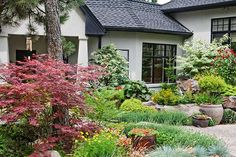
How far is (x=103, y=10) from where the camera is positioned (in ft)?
54.9

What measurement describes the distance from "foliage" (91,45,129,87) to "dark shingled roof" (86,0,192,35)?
1214 millimetres

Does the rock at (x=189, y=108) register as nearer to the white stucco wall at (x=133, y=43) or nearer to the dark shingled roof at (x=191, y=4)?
the white stucco wall at (x=133, y=43)

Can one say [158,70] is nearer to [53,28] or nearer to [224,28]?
[224,28]

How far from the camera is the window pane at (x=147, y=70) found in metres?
17.4

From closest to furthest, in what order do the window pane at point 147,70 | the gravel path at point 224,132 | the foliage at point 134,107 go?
the gravel path at point 224,132 < the foliage at point 134,107 < the window pane at point 147,70

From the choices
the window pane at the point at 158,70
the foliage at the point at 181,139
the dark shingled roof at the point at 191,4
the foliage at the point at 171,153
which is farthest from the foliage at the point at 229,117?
the window pane at the point at 158,70

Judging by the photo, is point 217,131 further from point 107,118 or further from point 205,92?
point 107,118

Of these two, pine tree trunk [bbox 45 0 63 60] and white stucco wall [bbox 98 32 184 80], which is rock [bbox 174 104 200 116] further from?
pine tree trunk [bbox 45 0 63 60]

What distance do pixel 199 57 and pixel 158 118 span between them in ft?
25.8

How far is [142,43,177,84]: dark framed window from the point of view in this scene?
17.4 meters

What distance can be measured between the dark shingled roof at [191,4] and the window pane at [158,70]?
10.9 feet

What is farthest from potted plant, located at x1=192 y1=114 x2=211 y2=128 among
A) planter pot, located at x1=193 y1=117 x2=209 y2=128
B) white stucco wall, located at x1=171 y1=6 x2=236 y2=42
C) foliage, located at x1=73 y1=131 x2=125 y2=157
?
white stucco wall, located at x1=171 y1=6 x2=236 y2=42

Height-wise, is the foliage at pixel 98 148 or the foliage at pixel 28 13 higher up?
the foliage at pixel 28 13

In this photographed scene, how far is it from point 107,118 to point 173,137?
1550 mm
